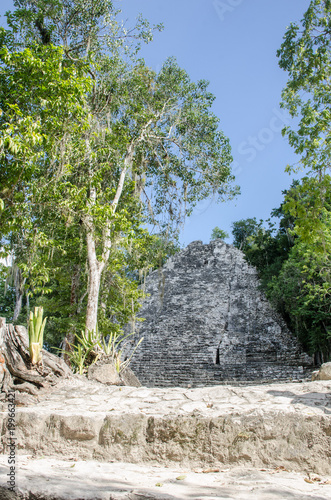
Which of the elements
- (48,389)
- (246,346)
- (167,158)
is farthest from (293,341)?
(48,389)

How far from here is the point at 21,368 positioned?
4.41 m

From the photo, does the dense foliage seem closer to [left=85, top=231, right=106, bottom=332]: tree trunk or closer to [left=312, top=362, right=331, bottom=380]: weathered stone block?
[left=85, top=231, right=106, bottom=332]: tree trunk

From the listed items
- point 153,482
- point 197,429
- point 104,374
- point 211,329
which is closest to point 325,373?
point 197,429

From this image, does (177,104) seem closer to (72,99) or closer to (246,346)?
(72,99)

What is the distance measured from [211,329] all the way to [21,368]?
42.1ft

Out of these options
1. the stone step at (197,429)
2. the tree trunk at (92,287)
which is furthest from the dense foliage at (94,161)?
the stone step at (197,429)

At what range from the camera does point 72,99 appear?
609 cm

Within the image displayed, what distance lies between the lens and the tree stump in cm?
424

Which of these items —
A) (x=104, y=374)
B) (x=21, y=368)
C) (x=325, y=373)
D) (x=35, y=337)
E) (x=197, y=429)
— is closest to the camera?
(x=197, y=429)

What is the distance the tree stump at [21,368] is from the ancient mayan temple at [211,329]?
554 cm

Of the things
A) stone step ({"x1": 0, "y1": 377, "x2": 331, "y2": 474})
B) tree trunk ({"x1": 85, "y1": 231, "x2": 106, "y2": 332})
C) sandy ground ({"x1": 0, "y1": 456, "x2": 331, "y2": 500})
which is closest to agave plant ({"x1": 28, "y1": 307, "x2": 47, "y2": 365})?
stone step ({"x1": 0, "y1": 377, "x2": 331, "y2": 474})

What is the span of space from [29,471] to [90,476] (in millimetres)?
399

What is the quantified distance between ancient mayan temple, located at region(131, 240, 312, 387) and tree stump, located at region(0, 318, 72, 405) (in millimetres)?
5541

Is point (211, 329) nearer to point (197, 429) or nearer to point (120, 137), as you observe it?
point (120, 137)
